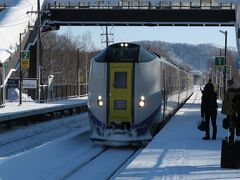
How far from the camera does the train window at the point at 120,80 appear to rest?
1819 centimetres

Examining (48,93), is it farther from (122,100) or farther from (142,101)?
(142,101)

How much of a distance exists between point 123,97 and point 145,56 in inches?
60.1

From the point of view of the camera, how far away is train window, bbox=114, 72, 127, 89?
1819 centimetres

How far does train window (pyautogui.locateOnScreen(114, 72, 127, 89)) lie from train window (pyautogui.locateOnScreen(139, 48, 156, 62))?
2.43ft

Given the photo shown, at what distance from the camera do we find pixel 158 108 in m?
18.9

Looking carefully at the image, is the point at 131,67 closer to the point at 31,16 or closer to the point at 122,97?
the point at 122,97

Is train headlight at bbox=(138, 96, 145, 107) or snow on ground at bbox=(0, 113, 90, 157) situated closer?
train headlight at bbox=(138, 96, 145, 107)

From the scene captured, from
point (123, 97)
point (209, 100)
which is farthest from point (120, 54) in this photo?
point (209, 100)

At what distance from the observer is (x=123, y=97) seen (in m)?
18.1

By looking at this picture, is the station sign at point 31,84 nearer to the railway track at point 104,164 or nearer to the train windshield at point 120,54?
the train windshield at point 120,54

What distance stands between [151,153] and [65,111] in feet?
80.5

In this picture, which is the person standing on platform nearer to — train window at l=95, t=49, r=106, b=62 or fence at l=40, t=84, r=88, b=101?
train window at l=95, t=49, r=106, b=62

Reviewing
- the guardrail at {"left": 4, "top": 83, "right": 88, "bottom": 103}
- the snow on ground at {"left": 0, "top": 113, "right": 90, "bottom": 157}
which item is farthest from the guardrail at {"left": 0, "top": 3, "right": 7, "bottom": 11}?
the snow on ground at {"left": 0, "top": 113, "right": 90, "bottom": 157}

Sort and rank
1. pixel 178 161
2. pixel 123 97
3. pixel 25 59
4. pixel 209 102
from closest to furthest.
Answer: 1. pixel 178 161
2. pixel 209 102
3. pixel 123 97
4. pixel 25 59
